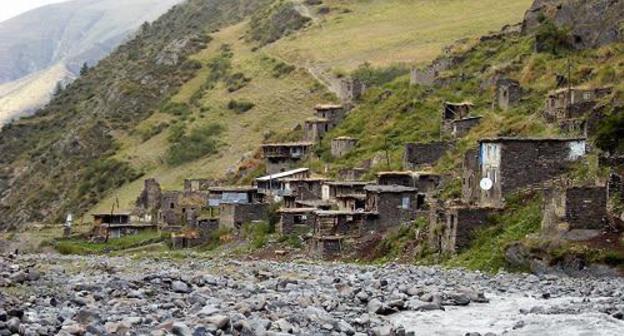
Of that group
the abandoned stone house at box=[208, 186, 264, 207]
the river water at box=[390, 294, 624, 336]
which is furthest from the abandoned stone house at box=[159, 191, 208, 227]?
the river water at box=[390, 294, 624, 336]

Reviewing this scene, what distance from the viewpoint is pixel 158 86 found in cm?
13688

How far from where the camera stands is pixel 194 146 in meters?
106

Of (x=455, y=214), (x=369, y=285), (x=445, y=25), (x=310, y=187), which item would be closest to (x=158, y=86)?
(x=445, y=25)

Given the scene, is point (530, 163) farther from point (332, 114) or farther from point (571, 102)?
point (332, 114)

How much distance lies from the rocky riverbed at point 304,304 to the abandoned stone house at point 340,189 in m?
23.9

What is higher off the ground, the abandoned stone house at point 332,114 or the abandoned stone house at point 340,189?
the abandoned stone house at point 332,114

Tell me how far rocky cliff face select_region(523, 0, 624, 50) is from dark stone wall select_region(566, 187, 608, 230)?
3243 centimetres

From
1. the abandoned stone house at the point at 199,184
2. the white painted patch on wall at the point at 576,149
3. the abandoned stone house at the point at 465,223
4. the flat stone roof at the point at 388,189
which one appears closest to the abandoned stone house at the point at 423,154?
the flat stone roof at the point at 388,189

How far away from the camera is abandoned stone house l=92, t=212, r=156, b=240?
7800 centimetres

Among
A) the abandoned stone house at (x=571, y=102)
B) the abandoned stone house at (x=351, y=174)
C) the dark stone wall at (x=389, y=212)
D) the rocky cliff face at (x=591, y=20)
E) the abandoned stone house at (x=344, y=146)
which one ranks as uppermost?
the rocky cliff face at (x=591, y=20)

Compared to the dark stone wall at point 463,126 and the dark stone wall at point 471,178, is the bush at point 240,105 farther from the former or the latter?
the dark stone wall at point 471,178

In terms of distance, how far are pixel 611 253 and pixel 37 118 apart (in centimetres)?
12631

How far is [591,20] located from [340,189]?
21696 millimetres

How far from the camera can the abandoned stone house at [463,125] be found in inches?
2537
